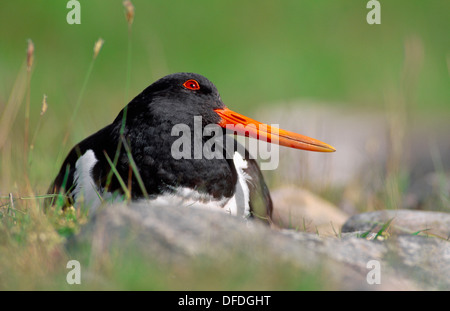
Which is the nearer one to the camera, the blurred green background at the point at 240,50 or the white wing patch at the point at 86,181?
the white wing patch at the point at 86,181

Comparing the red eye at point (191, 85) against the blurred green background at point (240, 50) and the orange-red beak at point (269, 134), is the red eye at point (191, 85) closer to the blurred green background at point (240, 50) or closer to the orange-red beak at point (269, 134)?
the orange-red beak at point (269, 134)

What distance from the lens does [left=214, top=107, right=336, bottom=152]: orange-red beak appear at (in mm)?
4035

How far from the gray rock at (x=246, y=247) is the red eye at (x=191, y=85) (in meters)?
1.35

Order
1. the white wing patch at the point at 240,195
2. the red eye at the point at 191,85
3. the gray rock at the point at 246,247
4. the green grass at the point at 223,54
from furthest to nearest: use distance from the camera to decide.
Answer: the green grass at the point at 223,54
the red eye at the point at 191,85
the white wing patch at the point at 240,195
the gray rock at the point at 246,247

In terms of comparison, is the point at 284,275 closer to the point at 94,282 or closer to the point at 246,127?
the point at 94,282

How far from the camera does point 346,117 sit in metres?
11.1

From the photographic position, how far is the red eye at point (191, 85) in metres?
4.00

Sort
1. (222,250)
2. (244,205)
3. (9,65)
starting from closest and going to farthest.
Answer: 1. (222,250)
2. (244,205)
3. (9,65)

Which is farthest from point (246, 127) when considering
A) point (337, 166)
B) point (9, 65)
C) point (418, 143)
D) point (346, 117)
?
point (9, 65)

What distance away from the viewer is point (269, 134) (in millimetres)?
4055

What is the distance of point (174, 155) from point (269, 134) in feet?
2.28

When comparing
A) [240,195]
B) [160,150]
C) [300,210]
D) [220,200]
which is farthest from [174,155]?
[300,210]

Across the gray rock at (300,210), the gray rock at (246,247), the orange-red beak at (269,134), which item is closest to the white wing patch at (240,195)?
the orange-red beak at (269,134)
